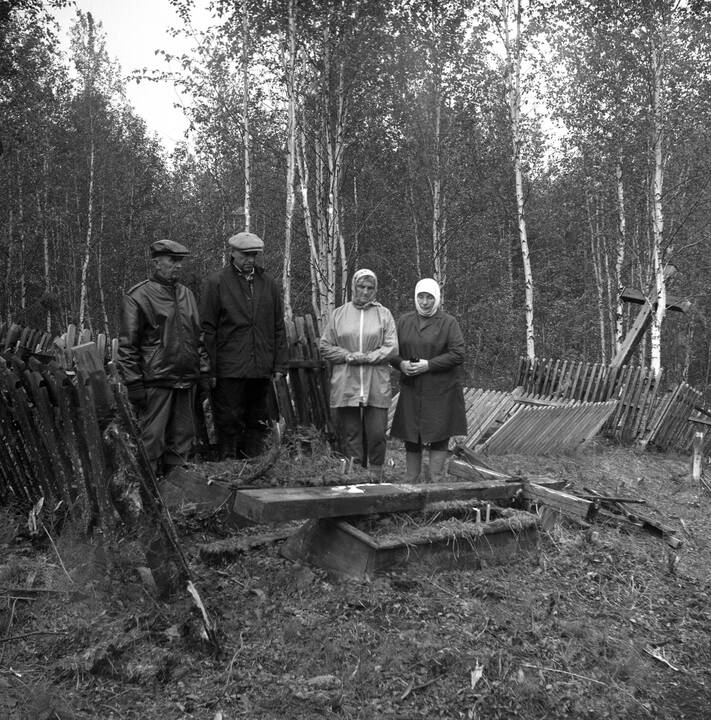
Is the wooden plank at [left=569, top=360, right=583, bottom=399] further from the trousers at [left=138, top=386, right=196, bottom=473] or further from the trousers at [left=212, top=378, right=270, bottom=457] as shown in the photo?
the trousers at [left=138, top=386, right=196, bottom=473]

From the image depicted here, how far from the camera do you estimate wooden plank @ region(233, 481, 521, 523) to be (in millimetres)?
3614

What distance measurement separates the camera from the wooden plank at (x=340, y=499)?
3614mm

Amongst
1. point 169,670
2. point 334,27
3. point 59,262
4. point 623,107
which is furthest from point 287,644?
point 59,262

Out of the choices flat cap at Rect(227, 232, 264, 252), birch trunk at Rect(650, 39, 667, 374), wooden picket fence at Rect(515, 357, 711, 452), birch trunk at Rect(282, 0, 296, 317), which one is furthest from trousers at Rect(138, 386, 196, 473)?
birch trunk at Rect(650, 39, 667, 374)

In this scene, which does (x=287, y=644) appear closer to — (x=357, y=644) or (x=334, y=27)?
(x=357, y=644)

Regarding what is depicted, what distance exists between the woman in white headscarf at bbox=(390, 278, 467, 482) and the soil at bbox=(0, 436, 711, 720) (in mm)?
1393

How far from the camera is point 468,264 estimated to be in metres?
24.3

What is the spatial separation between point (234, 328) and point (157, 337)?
55 cm

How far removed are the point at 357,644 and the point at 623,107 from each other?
59.8 feet

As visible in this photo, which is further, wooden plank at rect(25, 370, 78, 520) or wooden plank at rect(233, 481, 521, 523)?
wooden plank at rect(25, 370, 78, 520)

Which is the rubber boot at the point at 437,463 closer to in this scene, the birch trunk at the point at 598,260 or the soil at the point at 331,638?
the soil at the point at 331,638

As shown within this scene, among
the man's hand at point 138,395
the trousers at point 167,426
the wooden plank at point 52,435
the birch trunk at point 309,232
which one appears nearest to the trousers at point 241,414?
the trousers at point 167,426

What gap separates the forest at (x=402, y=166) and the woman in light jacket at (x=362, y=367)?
8837mm

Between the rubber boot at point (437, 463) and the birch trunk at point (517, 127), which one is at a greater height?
the birch trunk at point (517, 127)
